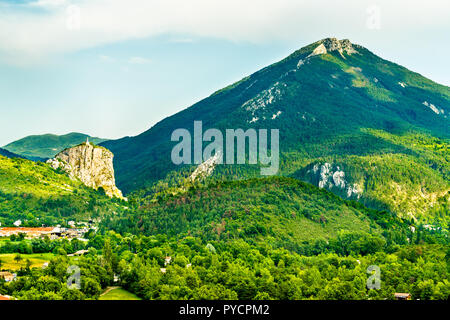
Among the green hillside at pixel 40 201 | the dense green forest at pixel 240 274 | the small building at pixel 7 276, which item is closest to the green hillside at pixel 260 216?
the dense green forest at pixel 240 274

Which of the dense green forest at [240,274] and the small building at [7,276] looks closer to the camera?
the dense green forest at [240,274]

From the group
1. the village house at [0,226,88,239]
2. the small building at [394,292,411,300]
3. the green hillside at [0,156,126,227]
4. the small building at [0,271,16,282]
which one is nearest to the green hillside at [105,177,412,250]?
the village house at [0,226,88,239]

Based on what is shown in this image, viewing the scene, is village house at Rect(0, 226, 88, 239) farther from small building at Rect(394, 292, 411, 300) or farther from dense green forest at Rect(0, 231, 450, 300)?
small building at Rect(394, 292, 411, 300)

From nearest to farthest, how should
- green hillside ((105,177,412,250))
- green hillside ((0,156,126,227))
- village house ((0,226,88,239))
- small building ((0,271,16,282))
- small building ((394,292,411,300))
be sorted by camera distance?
1. small building ((394,292,411,300))
2. small building ((0,271,16,282))
3. green hillside ((105,177,412,250))
4. village house ((0,226,88,239))
5. green hillside ((0,156,126,227))

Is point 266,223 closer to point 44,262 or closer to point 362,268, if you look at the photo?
point 362,268

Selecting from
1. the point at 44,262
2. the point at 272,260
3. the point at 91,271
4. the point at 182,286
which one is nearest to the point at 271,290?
the point at 182,286

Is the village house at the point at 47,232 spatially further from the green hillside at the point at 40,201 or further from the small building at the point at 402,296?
the small building at the point at 402,296

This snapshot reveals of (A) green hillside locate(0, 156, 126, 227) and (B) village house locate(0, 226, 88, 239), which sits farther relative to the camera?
(A) green hillside locate(0, 156, 126, 227)

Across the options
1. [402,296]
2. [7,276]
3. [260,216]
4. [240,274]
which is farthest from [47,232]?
[402,296]
